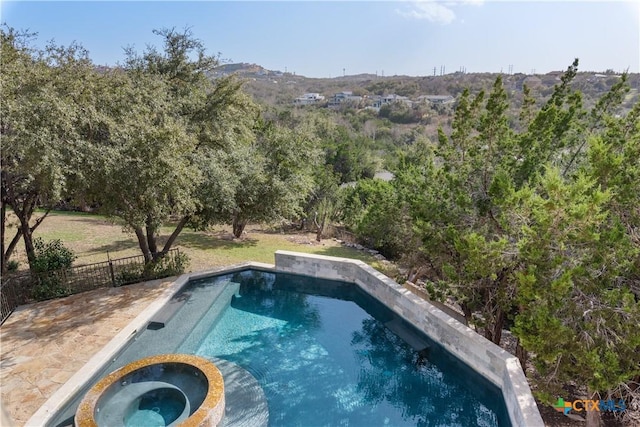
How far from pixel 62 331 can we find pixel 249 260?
23.8 feet

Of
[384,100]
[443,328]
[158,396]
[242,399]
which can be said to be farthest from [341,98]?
[158,396]

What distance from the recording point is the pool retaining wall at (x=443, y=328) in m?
6.65

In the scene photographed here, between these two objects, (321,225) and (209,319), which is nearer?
(209,319)

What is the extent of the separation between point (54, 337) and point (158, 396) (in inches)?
135

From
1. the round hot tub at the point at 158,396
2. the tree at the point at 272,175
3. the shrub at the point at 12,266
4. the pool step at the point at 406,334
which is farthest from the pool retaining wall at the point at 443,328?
the shrub at the point at 12,266

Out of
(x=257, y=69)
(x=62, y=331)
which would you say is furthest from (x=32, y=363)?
(x=257, y=69)

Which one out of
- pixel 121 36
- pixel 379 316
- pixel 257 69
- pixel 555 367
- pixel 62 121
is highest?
pixel 257 69

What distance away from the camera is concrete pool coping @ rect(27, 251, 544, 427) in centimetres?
665

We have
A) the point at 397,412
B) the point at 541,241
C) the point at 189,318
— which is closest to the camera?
the point at 541,241

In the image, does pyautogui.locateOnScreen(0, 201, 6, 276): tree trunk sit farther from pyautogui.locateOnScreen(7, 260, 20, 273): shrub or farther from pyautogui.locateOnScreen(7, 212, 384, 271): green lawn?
pyautogui.locateOnScreen(7, 212, 384, 271): green lawn

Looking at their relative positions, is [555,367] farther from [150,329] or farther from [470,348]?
[150,329]

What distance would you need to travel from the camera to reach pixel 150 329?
9.93 metres

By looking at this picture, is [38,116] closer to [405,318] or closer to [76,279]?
Result: [76,279]

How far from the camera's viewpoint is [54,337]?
885 centimetres
